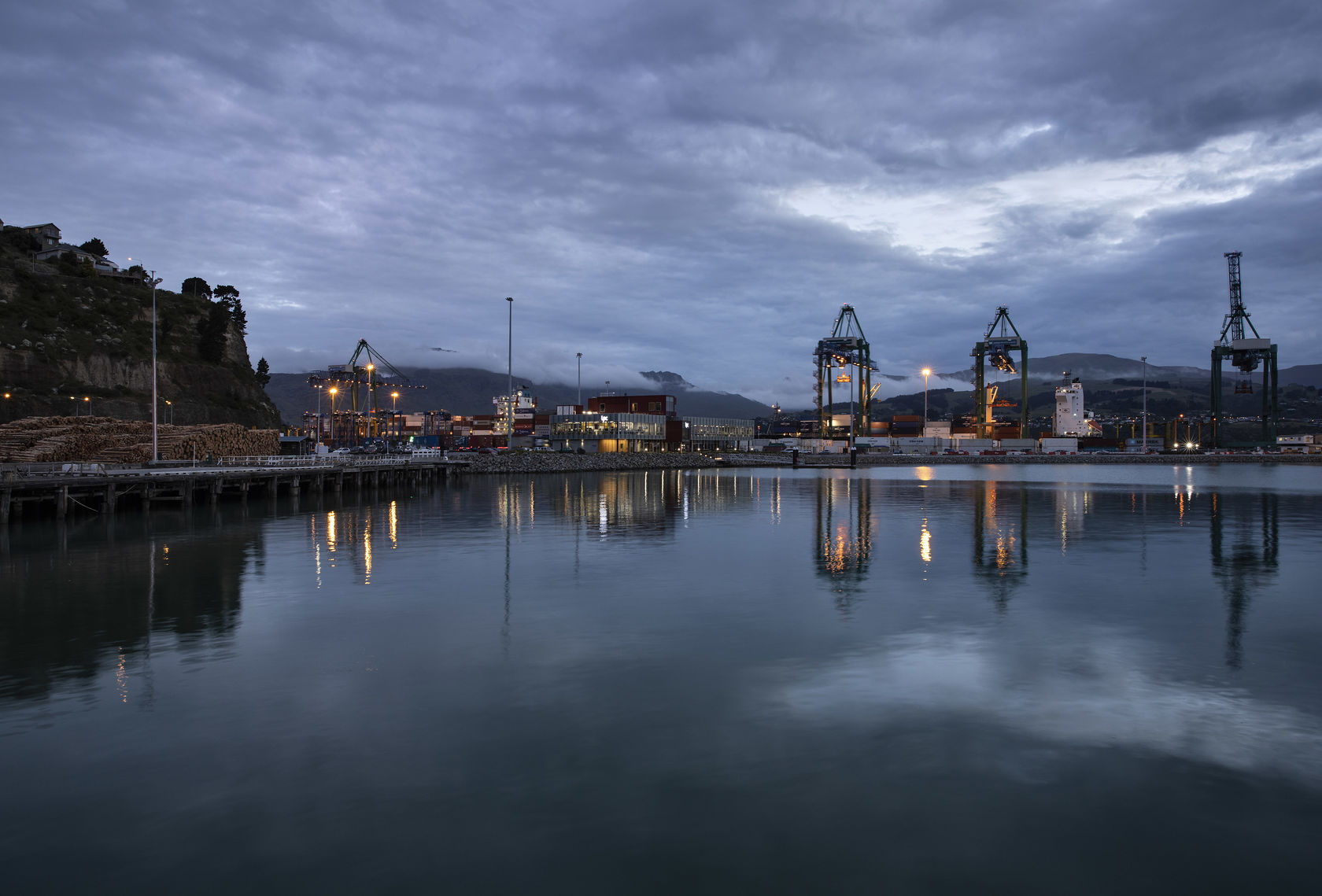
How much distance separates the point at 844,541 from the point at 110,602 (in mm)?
25359

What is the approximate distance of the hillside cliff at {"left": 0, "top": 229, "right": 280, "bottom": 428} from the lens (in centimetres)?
8056

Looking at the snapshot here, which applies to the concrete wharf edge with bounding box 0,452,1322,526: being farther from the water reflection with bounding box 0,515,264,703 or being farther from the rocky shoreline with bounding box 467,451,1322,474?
the water reflection with bounding box 0,515,264,703

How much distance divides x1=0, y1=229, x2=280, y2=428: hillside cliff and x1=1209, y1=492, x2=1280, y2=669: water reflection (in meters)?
95.0

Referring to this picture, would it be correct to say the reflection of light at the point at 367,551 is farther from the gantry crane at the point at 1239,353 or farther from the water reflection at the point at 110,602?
the gantry crane at the point at 1239,353

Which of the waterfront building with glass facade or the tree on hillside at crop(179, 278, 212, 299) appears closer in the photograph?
the tree on hillside at crop(179, 278, 212, 299)

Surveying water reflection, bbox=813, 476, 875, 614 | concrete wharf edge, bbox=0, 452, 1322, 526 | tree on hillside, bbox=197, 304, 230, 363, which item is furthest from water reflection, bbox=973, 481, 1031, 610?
tree on hillside, bbox=197, 304, 230, 363

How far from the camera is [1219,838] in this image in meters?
7.74

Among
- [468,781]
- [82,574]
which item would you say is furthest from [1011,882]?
[82,574]

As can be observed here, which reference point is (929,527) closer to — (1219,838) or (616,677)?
(616,677)

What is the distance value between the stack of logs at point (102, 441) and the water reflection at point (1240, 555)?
2061 inches

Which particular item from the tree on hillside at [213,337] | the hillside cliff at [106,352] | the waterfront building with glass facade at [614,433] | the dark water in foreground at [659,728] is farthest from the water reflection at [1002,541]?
the waterfront building with glass facade at [614,433]

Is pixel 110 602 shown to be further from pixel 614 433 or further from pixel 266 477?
pixel 614 433

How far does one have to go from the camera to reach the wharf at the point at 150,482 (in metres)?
37.0

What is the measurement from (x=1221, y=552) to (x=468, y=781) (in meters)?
30.9
